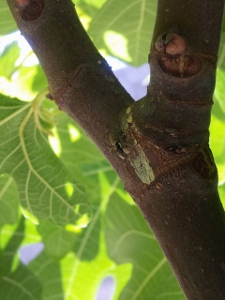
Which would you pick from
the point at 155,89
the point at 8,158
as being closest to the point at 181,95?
the point at 155,89

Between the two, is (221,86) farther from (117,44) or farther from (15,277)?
(15,277)

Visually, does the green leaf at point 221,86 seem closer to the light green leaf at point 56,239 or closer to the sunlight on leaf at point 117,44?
the sunlight on leaf at point 117,44

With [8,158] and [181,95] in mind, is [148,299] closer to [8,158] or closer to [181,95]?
[8,158]

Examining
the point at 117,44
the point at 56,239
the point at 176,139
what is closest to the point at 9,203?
the point at 56,239

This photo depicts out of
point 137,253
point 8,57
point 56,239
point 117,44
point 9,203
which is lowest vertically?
point 137,253

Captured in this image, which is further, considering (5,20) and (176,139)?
(5,20)

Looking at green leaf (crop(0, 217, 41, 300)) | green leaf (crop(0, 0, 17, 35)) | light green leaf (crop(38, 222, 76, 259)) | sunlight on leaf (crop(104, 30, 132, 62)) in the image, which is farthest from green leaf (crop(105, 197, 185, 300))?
green leaf (crop(0, 0, 17, 35))
